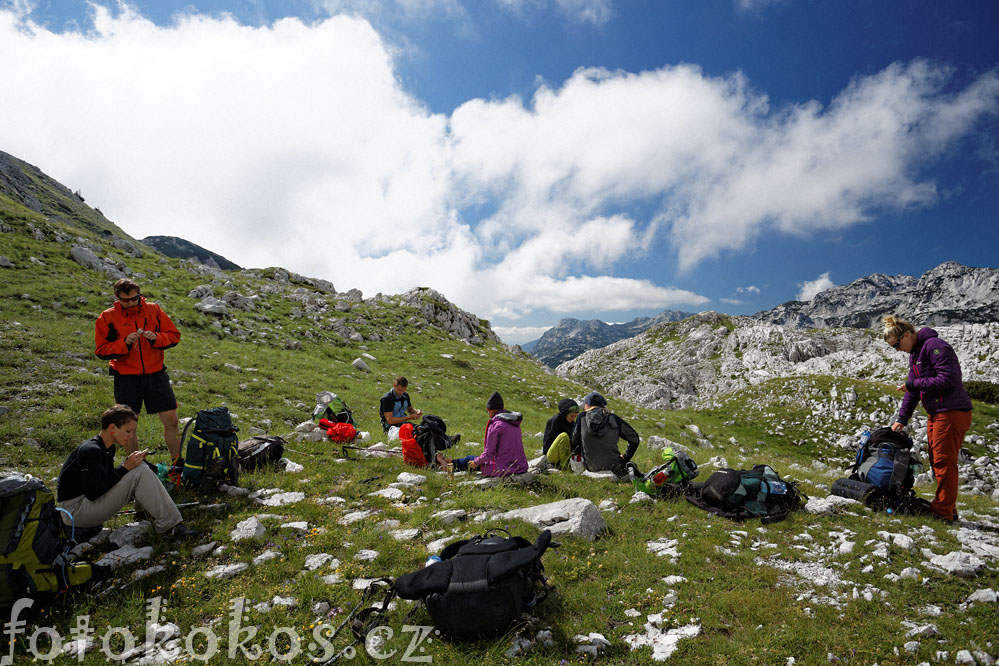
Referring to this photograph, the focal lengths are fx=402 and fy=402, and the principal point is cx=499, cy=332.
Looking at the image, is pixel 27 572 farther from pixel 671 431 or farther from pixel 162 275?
pixel 162 275

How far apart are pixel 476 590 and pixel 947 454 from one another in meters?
9.58

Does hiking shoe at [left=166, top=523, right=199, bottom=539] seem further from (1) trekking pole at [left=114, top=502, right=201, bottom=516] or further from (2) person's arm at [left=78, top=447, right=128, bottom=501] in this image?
(2) person's arm at [left=78, top=447, right=128, bottom=501]

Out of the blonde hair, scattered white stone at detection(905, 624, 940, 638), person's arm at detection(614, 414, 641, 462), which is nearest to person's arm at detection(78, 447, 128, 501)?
person's arm at detection(614, 414, 641, 462)

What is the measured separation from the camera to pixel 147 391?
28.2ft

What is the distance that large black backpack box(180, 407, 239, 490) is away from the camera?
326 inches

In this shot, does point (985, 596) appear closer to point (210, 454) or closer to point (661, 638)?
point (661, 638)

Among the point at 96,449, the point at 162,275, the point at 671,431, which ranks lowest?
the point at 671,431

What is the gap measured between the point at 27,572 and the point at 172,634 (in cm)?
192

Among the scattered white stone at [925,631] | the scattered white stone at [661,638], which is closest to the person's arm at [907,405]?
the scattered white stone at [925,631]

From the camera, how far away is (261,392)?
56.2 feet

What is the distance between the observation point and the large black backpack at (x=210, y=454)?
27.2 feet

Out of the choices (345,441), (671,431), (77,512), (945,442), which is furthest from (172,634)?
(671,431)

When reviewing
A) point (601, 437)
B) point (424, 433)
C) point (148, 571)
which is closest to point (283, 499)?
point (148, 571)

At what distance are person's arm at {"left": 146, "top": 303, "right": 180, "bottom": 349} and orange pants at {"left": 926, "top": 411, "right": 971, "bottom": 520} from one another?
1539 centimetres
